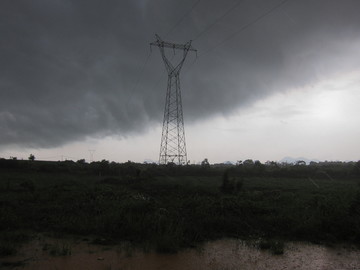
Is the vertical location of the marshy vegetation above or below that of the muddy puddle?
above

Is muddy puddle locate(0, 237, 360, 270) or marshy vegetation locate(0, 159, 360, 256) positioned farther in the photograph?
marshy vegetation locate(0, 159, 360, 256)

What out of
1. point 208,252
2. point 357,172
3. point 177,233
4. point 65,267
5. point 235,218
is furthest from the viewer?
point 357,172

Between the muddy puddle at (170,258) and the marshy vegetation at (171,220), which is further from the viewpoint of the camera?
the marshy vegetation at (171,220)

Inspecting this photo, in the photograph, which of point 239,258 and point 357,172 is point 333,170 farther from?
point 239,258

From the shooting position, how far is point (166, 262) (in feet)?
33.4

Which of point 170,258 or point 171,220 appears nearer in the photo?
point 170,258

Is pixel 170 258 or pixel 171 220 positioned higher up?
pixel 171 220

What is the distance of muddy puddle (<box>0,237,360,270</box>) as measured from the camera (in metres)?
9.55

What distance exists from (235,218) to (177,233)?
173 inches

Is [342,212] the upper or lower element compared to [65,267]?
upper

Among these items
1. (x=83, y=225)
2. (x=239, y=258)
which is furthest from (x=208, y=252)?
(x=83, y=225)

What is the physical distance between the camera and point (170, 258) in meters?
10.5

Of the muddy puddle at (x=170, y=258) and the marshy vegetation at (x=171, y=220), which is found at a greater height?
the marshy vegetation at (x=171, y=220)

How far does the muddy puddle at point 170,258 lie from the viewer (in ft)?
31.3
